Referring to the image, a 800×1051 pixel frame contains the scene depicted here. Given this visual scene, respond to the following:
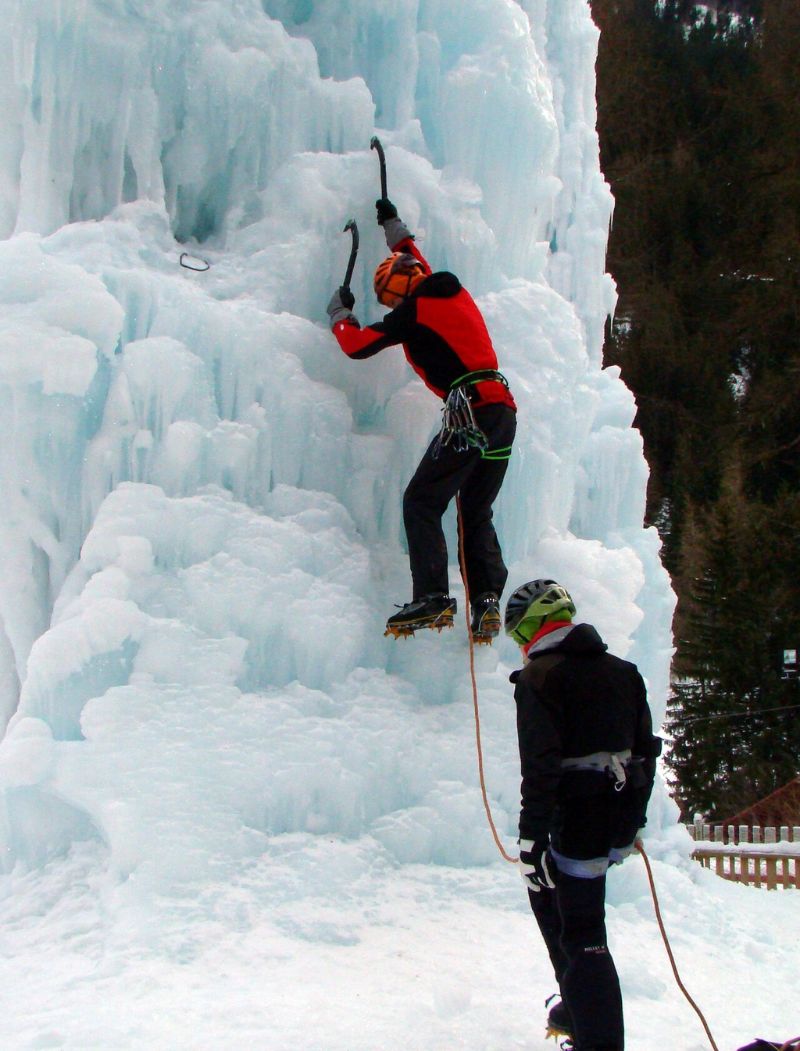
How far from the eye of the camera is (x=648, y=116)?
2158 centimetres

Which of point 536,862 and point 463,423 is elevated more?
point 463,423

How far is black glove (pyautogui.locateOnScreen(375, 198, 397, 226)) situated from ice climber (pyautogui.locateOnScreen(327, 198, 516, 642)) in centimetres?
24

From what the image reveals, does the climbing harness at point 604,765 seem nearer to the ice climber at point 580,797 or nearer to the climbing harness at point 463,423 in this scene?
the ice climber at point 580,797

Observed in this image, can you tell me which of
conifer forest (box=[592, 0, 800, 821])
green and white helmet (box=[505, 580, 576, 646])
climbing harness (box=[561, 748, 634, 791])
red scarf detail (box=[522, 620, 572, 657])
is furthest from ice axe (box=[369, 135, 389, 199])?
conifer forest (box=[592, 0, 800, 821])

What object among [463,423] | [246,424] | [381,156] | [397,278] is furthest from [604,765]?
[381,156]

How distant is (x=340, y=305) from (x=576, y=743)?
7.04 ft

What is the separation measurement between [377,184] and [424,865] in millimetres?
2737

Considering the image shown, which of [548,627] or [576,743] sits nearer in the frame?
[576,743]

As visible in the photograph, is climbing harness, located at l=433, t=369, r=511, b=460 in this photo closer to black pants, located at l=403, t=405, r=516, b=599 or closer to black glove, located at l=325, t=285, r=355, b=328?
black pants, located at l=403, t=405, r=516, b=599

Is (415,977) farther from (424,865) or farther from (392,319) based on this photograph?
(392,319)

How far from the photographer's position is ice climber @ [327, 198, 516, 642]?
3.72 metres

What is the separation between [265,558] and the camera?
12.3ft

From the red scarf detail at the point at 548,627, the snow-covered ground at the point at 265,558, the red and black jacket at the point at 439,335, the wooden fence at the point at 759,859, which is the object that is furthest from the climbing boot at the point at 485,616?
the wooden fence at the point at 759,859

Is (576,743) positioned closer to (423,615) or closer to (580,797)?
(580,797)
